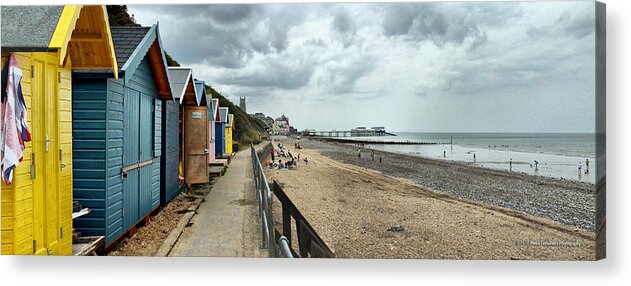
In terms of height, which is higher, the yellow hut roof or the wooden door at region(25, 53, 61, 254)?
the yellow hut roof

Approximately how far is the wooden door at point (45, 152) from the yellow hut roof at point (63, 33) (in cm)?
30

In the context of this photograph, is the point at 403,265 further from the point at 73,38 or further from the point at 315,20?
the point at 73,38

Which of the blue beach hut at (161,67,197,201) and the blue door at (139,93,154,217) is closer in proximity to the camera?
the blue door at (139,93,154,217)

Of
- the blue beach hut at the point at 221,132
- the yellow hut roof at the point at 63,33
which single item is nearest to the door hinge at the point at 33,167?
the yellow hut roof at the point at 63,33

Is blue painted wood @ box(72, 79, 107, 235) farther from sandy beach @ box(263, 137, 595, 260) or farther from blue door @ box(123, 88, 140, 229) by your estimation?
sandy beach @ box(263, 137, 595, 260)

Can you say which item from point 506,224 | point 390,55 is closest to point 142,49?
point 390,55

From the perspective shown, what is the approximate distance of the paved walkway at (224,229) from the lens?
4.80m

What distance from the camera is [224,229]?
5.54 meters

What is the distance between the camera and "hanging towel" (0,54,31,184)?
3.35 metres

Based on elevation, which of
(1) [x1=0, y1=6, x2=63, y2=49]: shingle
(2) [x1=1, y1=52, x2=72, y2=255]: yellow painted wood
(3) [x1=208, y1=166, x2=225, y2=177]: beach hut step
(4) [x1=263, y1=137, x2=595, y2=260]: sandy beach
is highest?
(1) [x1=0, y1=6, x2=63, y2=49]: shingle

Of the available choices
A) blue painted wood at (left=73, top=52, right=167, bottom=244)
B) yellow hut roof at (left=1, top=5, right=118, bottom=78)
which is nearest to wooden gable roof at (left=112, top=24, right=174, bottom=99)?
blue painted wood at (left=73, top=52, right=167, bottom=244)

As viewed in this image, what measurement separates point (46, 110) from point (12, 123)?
1.00 feet

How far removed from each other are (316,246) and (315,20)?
9.81 ft

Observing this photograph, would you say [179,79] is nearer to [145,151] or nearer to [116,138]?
[145,151]
